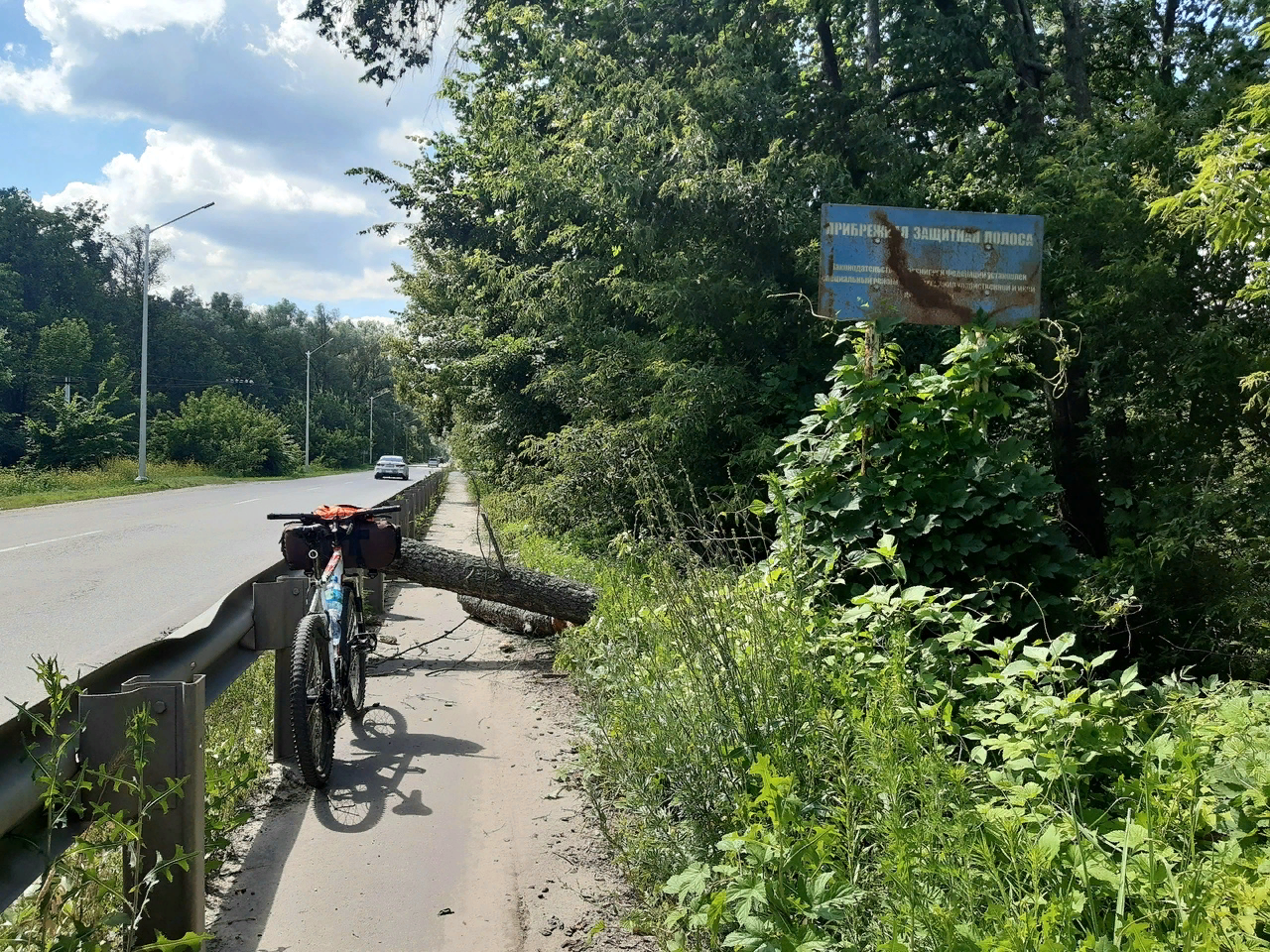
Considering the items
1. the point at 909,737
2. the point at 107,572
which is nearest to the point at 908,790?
the point at 909,737


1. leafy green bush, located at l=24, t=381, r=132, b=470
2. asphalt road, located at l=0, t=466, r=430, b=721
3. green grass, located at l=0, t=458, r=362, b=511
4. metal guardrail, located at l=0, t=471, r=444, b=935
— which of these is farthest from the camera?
leafy green bush, located at l=24, t=381, r=132, b=470

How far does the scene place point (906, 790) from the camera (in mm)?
2693

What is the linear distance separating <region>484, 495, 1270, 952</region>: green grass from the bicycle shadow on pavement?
1.04 meters

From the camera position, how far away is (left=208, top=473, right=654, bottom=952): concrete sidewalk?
3.42m

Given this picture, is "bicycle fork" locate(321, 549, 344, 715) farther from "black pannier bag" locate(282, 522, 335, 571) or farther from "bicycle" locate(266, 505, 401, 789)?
"black pannier bag" locate(282, 522, 335, 571)

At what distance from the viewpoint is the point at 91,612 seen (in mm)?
9219

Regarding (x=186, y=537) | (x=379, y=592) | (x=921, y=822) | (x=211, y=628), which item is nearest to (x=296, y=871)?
(x=211, y=628)

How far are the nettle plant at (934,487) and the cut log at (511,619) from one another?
12.2 ft

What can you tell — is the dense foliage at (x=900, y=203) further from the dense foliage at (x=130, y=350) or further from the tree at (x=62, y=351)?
the tree at (x=62, y=351)

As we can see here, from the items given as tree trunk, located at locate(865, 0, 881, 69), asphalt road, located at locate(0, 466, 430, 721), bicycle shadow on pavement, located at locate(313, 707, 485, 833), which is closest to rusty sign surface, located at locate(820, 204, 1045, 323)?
bicycle shadow on pavement, located at locate(313, 707, 485, 833)

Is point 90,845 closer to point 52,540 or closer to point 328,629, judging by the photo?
point 328,629

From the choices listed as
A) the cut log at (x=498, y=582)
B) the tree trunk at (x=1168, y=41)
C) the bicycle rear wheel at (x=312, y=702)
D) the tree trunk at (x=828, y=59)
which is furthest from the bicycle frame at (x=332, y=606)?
the tree trunk at (x=1168, y=41)

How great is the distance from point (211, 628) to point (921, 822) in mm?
3036

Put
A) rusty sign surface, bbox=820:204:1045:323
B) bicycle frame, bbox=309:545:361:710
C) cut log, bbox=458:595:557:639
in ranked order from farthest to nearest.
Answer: cut log, bbox=458:595:557:639 → rusty sign surface, bbox=820:204:1045:323 → bicycle frame, bbox=309:545:361:710
